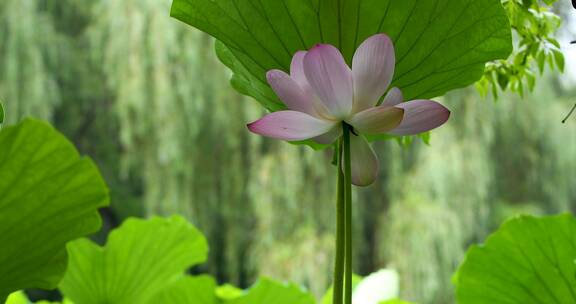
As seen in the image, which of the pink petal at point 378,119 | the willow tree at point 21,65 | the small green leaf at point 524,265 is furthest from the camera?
the willow tree at point 21,65

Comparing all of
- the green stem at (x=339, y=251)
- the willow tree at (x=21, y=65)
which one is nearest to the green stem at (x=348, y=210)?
the green stem at (x=339, y=251)

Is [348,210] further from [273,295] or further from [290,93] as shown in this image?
[273,295]

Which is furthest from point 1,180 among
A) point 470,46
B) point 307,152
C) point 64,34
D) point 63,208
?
point 64,34

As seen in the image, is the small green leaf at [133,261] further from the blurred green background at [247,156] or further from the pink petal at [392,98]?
the blurred green background at [247,156]

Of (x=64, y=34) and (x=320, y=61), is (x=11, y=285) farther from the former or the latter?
(x=64, y=34)

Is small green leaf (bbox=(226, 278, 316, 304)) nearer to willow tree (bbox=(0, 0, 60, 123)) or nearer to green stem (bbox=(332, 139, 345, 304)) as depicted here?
green stem (bbox=(332, 139, 345, 304))

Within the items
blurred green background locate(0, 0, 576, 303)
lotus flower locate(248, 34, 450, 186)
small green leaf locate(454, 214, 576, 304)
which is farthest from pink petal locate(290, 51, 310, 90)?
blurred green background locate(0, 0, 576, 303)

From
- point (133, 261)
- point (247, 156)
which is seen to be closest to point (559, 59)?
point (133, 261)
